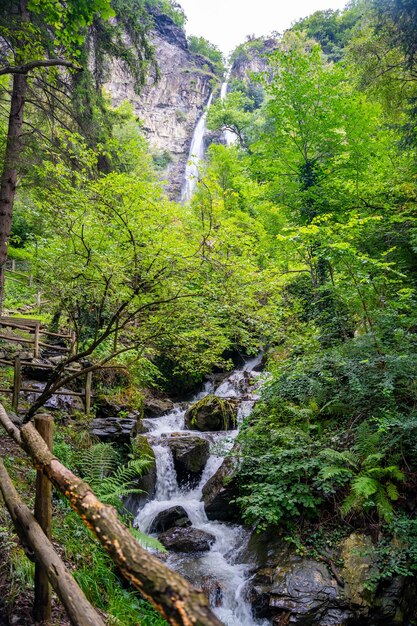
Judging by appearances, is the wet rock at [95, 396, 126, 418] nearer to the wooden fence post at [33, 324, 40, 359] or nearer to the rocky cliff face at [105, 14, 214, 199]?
the wooden fence post at [33, 324, 40, 359]

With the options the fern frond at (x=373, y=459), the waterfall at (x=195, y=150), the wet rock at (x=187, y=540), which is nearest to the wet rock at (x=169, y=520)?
the wet rock at (x=187, y=540)

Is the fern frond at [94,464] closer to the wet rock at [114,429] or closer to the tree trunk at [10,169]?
the wet rock at [114,429]

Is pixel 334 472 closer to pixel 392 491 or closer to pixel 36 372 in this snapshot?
pixel 392 491

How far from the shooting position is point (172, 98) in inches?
1983

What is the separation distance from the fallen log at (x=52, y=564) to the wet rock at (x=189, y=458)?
6318 millimetres

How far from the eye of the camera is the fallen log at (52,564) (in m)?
2.10

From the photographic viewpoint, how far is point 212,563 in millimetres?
6434

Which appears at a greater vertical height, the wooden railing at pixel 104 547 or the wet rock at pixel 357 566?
the wooden railing at pixel 104 547

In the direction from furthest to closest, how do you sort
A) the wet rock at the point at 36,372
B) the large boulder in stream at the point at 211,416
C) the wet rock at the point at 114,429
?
1. the large boulder in stream at the point at 211,416
2. the wet rock at the point at 36,372
3. the wet rock at the point at 114,429

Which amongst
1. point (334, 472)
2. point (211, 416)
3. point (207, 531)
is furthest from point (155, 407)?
point (334, 472)

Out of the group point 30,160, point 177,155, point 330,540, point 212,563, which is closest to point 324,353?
point 330,540

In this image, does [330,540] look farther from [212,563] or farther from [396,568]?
[212,563]

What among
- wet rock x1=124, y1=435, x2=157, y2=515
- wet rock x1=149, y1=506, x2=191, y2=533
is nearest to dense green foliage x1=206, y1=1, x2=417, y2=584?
wet rock x1=149, y1=506, x2=191, y2=533

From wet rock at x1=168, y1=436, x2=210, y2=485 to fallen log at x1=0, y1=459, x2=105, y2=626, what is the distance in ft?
20.7
